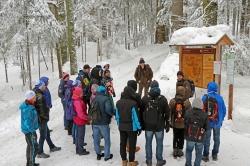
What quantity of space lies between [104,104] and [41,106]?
5.35 ft

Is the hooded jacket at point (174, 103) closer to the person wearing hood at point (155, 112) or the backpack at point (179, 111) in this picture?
the backpack at point (179, 111)

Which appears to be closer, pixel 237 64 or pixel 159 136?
pixel 159 136

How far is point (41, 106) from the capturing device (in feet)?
29.2

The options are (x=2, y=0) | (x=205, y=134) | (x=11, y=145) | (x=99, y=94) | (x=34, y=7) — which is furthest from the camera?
(x=2, y=0)

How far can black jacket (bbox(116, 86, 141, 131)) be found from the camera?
7898 millimetres

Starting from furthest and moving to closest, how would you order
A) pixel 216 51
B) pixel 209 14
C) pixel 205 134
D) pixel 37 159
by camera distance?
1. pixel 209 14
2. pixel 216 51
3. pixel 37 159
4. pixel 205 134

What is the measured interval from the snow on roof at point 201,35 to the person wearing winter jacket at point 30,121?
6.33 m

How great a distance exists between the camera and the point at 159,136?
26.4 ft

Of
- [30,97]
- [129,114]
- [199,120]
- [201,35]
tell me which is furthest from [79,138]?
[201,35]

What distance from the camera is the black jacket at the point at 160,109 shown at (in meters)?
7.85

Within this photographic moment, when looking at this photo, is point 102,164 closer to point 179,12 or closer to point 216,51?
point 216,51

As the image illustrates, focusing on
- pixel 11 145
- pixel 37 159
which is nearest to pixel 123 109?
pixel 37 159

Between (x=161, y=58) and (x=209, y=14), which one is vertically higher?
(x=209, y=14)

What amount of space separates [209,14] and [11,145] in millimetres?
11040
